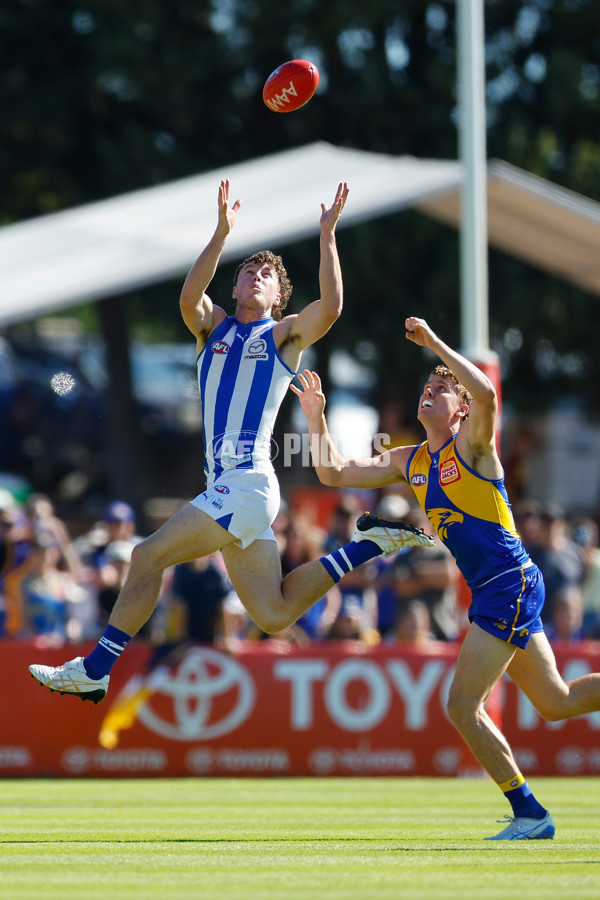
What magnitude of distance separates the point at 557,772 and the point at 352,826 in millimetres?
5207

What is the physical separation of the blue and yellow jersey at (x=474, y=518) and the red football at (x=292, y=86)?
2174 millimetres

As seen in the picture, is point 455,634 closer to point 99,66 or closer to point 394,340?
point 394,340

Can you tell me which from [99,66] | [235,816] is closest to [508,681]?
[235,816]

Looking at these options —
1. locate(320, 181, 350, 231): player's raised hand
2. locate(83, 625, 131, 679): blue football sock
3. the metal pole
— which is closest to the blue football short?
locate(83, 625, 131, 679): blue football sock

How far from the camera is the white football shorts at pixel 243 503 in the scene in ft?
22.9

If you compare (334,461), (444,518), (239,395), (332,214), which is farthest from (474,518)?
(332,214)

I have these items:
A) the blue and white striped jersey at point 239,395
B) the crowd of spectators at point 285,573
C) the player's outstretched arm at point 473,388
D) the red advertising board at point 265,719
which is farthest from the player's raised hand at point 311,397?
the red advertising board at point 265,719

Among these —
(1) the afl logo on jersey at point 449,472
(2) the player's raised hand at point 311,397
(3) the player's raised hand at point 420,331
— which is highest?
(3) the player's raised hand at point 420,331

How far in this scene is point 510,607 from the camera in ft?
22.7

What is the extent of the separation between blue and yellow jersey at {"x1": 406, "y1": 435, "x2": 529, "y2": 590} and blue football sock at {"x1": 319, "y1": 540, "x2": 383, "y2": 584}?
1.56 feet

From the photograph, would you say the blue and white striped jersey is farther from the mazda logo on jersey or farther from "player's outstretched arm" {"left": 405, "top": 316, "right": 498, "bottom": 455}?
"player's outstretched arm" {"left": 405, "top": 316, "right": 498, "bottom": 455}

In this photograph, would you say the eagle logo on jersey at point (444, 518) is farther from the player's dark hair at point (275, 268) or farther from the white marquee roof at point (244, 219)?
the white marquee roof at point (244, 219)

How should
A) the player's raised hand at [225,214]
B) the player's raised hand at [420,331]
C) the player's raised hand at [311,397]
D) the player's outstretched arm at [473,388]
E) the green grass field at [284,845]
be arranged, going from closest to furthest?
the green grass field at [284,845]
the player's outstretched arm at [473,388]
the player's raised hand at [420,331]
the player's raised hand at [225,214]
the player's raised hand at [311,397]

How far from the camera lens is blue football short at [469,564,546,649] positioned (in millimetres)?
6883
